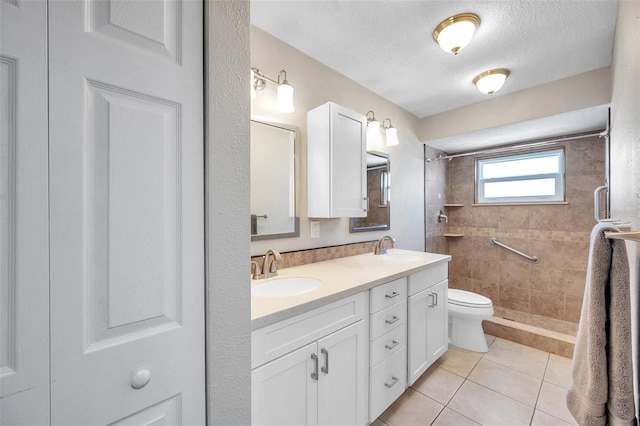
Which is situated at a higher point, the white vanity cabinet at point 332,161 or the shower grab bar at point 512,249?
the white vanity cabinet at point 332,161

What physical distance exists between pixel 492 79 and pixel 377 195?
1.24 meters

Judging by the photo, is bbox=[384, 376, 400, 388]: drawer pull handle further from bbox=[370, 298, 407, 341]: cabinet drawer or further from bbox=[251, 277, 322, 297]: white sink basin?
bbox=[251, 277, 322, 297]: white sink basin

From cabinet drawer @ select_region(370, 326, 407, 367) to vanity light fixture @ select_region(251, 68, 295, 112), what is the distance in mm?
1439

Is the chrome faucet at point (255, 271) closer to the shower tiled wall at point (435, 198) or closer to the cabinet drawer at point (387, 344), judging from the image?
the cabinet drawer at point (387, 344)

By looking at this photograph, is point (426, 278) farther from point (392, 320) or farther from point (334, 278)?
point (334, 278)

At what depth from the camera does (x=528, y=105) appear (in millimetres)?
2199

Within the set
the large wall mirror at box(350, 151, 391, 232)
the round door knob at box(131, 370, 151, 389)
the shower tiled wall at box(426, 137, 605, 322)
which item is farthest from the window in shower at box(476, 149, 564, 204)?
the round door knob at box(131, 370, 151, 389)

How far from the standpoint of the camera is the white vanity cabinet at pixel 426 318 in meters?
1.64

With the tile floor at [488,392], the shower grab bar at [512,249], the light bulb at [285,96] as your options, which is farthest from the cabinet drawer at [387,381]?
the shower grab bar at [512,249]

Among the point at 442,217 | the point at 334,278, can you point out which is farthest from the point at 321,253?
the point at 442,217

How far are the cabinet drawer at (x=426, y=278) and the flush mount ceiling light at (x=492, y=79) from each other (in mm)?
1433

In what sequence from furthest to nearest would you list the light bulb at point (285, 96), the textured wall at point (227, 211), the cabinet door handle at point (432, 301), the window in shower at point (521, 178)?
the window in shower at point (521, 178)
the cabinet door handle at point (432, 301)
the light bulb at point (285, 96)
the textured wall at point (227, 211)

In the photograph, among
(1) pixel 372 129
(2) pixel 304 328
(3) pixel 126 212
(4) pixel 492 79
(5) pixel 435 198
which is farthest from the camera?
(5) pixel 435 198

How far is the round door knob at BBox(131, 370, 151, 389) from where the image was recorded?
563mm
